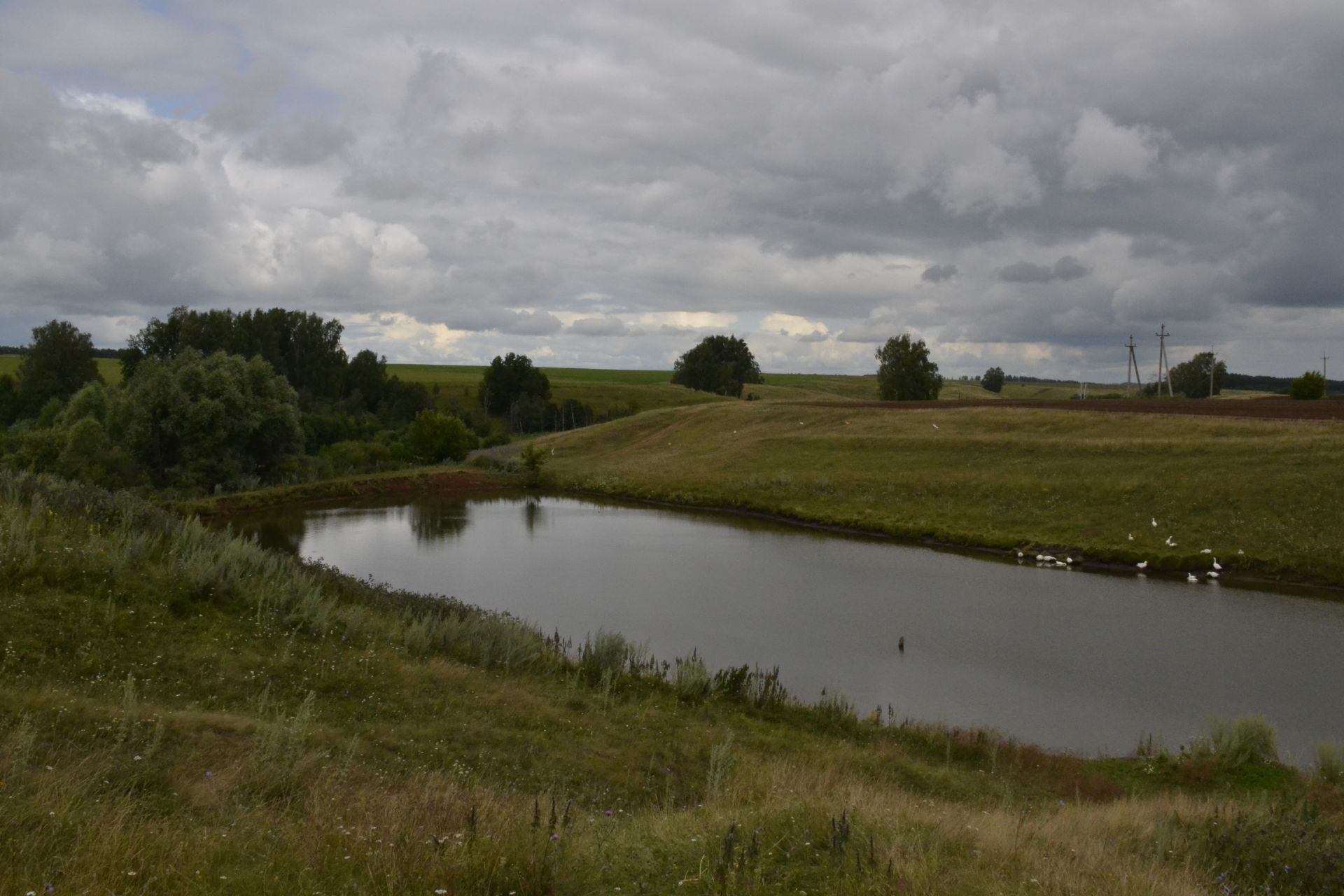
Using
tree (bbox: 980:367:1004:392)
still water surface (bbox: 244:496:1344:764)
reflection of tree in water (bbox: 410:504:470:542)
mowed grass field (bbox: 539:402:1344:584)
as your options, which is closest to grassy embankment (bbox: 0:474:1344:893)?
still water surface (bbox: 244:496:1344:764)

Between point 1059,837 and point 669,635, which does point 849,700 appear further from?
point 1059,837

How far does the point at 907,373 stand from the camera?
8756 cm

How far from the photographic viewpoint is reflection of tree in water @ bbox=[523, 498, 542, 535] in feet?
Answer: 130

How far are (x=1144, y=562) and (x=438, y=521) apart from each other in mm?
28708

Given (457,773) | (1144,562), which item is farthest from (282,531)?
(1144,562)

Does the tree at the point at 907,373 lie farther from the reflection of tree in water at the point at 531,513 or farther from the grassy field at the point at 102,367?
the grassy field at the point at 102,367

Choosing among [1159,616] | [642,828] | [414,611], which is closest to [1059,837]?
[642,828]

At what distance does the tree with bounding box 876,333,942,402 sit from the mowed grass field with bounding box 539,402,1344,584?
30157 mm

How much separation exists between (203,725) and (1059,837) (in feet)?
23.5

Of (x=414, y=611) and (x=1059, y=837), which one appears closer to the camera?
(x=1059, y=837)

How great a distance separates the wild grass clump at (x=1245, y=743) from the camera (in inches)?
457

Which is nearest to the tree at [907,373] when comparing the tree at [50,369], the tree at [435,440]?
the tree at [435,440]

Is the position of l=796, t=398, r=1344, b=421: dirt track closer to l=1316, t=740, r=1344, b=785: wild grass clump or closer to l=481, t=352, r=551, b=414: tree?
l=1316, t=740, r=1344, b=785: wild grass clump

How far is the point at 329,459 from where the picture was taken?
5619 cm
